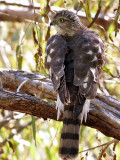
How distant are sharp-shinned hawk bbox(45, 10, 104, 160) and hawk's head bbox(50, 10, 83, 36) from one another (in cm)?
29

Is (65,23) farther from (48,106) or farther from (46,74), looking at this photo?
(48,106)

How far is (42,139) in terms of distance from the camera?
4.21 m

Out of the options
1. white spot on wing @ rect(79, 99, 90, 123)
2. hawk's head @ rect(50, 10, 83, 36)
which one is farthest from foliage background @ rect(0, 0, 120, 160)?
white spot on wing @ rect(79, 99, 90, 123)

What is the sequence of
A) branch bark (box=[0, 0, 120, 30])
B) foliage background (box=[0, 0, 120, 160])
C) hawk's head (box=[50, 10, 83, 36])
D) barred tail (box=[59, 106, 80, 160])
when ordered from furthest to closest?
branch bark (box=[0, 0, 120, 30])
hawk's head (box=[50, 10, 83, 36])
foliage background (box=[0, 0, 120, 160])
barred tail (box=[59, 106, 80, 160])

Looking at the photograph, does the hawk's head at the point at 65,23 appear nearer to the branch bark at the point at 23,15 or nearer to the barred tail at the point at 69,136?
the branch bark at the point at 23,15

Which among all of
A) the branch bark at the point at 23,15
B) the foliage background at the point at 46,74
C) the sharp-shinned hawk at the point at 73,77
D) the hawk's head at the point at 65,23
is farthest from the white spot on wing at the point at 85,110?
the branch bark at the point at 23,15

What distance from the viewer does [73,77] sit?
9.72 feet

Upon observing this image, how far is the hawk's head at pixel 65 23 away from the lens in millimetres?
3621

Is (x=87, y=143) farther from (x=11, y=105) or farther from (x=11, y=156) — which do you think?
(x=11, y=105)

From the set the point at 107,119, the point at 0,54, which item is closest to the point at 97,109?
the point at 107,119

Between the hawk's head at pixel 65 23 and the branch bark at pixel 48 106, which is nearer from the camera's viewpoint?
the branch bark at pixel 48 106

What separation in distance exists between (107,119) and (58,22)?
1.23m

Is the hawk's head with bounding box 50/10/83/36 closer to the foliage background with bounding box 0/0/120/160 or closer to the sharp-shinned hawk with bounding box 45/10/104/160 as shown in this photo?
the foliage background with bounding box 0/0/120/160

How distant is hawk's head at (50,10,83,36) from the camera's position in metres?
3.62
